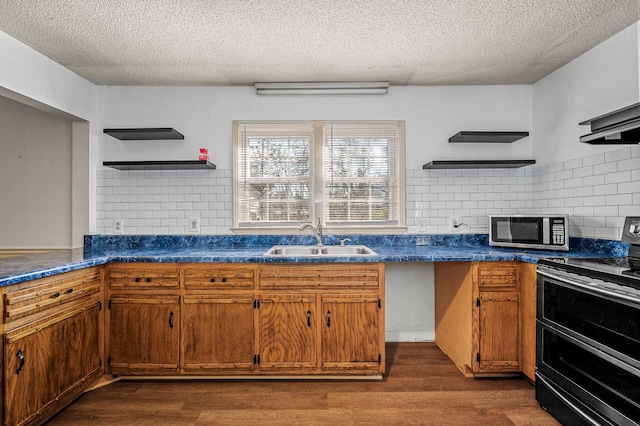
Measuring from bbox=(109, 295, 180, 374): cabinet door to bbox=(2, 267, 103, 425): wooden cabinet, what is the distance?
10 cm

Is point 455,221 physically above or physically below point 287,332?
above

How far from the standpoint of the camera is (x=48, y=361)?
2016 mm

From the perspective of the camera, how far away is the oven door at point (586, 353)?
160cm

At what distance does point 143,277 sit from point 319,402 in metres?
1.45

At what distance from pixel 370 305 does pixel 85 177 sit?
264 cm

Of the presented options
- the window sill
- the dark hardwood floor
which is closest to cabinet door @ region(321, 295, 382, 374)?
the dark hardwood floor

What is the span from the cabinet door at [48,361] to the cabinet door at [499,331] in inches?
103

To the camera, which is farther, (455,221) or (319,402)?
(455,221)

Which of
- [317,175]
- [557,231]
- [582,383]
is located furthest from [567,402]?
[317,175]

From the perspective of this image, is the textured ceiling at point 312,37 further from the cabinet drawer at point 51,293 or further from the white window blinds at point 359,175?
the cabinet drawer at point 51,293

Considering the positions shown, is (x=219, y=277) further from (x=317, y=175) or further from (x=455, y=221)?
(x=455, y=221)

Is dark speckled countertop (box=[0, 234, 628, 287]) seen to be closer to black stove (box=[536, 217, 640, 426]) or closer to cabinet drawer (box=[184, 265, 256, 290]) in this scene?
cabinet drawer (box=[184, 265, 256, 290])

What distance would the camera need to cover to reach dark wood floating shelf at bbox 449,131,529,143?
9.65 ft

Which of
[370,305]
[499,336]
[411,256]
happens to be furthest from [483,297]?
[370,305]
